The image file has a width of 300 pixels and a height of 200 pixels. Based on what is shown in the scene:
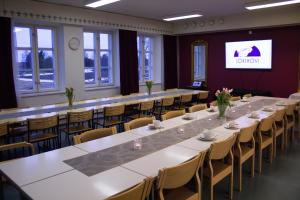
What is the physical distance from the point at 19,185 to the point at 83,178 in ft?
1.41

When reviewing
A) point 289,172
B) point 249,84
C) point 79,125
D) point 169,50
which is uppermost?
point 169,50

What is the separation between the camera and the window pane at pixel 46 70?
270 inches

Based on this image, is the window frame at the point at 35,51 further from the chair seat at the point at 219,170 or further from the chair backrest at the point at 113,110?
the chair seat at the point at 219,170

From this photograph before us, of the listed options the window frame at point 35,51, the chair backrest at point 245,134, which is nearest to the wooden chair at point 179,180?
the chair backrest at point 245,134

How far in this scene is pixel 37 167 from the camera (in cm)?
213

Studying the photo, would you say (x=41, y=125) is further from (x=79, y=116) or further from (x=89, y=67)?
(x=89, y=67)

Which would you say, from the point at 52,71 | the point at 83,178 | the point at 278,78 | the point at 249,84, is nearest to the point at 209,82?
Answer: the point at 249,84

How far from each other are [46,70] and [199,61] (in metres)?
5.33

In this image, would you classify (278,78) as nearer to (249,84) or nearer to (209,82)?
(249,84)

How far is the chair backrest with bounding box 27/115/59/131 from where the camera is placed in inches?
151

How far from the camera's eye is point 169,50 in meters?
9.66

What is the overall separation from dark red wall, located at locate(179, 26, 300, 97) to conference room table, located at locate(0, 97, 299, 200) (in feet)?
17.8

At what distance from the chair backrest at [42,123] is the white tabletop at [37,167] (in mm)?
1587

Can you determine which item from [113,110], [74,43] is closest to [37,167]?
[113,110]
